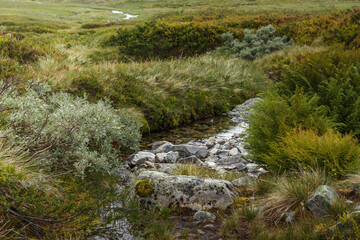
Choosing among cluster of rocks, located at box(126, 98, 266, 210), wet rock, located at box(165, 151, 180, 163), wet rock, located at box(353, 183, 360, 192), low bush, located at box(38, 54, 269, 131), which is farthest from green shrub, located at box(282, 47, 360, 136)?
low bush, located at box(38, 54, 269, 131)

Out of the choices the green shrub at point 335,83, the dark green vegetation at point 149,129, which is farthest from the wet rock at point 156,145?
the green shrub at point 335,83

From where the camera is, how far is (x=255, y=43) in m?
16.5

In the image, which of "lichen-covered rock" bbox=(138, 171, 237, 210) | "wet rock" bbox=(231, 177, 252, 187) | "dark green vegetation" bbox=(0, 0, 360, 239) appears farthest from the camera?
"wet rock" bbox=(231, 177, 252, 187)

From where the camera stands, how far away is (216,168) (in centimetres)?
625

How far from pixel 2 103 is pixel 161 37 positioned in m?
11.9

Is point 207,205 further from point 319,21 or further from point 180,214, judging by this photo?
point 319,21

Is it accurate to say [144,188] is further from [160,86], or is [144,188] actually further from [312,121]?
[160,86]

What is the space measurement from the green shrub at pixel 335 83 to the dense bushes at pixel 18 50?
7592 millimetres

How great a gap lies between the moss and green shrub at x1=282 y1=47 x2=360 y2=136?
3.54 metres

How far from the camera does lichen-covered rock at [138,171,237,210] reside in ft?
14.7

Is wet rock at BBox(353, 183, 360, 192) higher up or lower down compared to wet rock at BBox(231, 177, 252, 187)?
higher up

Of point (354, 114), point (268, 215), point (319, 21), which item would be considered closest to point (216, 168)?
point (268, 215)

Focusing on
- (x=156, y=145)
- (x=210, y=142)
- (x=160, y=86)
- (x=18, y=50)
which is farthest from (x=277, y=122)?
(x=18, y=50)

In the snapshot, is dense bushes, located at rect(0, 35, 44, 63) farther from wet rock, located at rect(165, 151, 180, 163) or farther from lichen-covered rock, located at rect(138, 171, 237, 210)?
lichen-covered rock, located at rect(138, 171, 237, 210)
